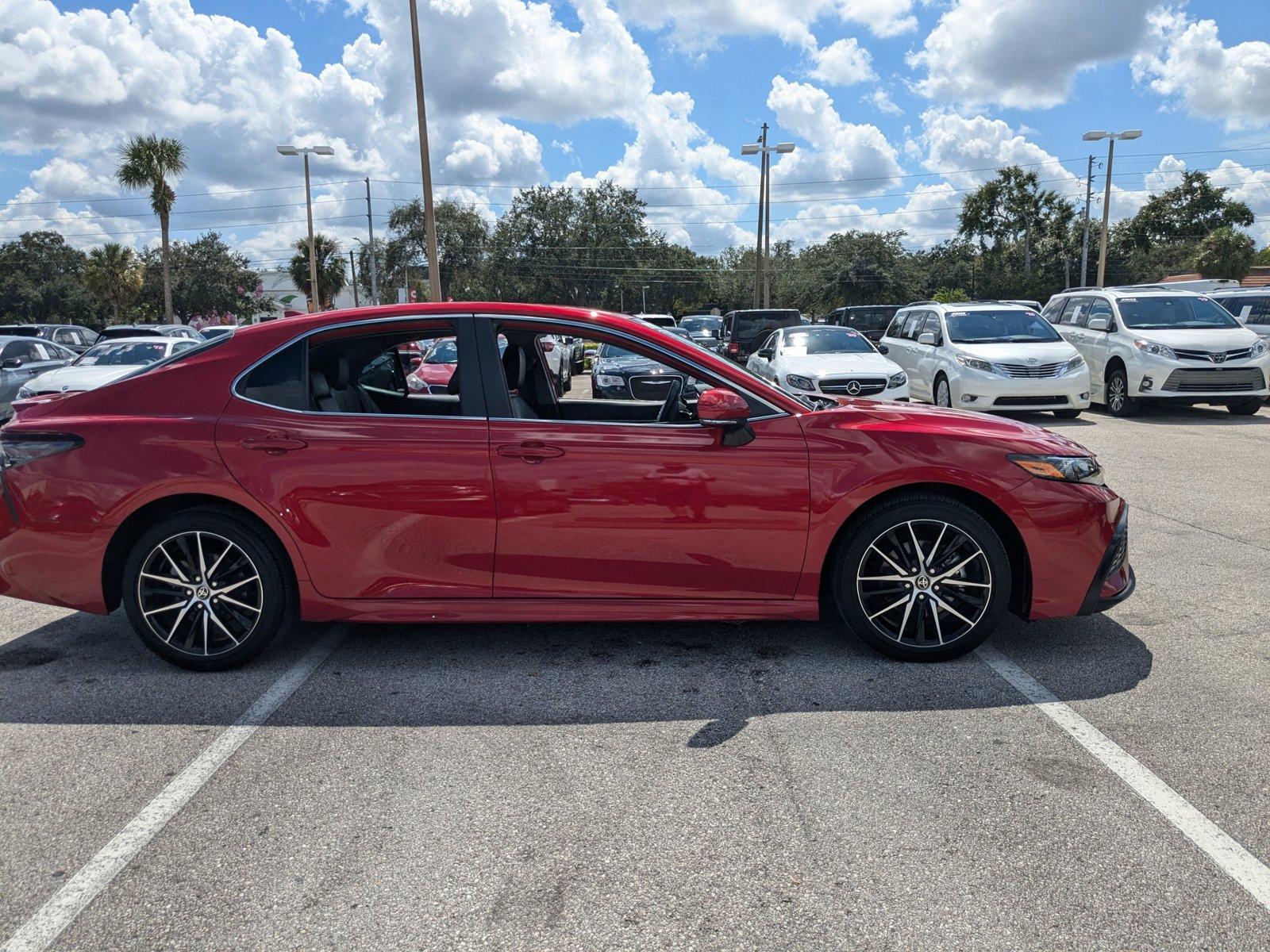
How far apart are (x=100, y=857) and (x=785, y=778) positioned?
2.13 metres

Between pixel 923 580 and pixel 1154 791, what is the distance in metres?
1.31

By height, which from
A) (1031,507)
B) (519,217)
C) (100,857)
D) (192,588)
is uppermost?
(519,217)

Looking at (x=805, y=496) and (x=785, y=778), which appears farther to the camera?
(x=805, y=496)

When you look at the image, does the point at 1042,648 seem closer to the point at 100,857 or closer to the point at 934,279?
the point at 100,857

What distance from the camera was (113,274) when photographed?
51625 millimetres

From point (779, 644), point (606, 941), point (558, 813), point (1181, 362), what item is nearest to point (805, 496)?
point (779, 644)

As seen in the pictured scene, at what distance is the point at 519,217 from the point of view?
67.5 metres

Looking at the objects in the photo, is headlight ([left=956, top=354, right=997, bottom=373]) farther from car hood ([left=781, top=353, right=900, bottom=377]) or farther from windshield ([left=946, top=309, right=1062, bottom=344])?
car hood ([left=781, top=353, right=900, bottom=377])

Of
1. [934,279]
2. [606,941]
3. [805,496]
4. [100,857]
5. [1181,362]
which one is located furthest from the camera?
[934,279]

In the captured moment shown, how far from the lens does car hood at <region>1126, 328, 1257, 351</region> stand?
13.6 m

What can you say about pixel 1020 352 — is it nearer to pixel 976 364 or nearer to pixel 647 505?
pixel 976 364

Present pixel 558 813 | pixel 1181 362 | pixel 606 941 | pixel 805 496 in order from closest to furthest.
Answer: pixel 606 941, pixel 558 813, pixel 805 496, pixel 1181 362

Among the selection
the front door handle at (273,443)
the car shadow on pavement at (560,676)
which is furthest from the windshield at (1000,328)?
the front door handle at (273,443)

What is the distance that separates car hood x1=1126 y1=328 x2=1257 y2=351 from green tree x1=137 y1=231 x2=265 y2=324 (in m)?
58.2
